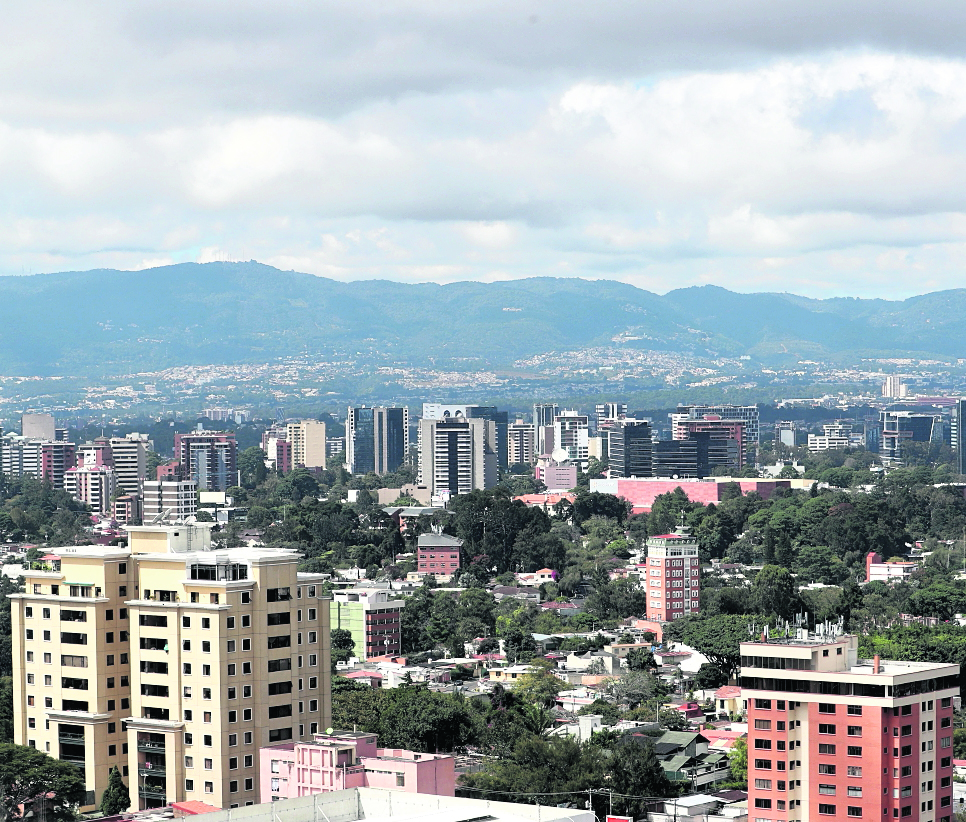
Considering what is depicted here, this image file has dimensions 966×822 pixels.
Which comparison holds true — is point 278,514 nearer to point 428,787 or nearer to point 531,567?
point 531,567

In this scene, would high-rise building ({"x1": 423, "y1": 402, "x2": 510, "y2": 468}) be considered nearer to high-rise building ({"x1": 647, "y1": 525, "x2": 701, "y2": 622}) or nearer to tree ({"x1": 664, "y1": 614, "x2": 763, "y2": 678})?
high-rise building ({"x1": 647, "y1": 525, "x2": 701, "y2": 622})

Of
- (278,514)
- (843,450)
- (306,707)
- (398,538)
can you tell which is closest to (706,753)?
(306,707)

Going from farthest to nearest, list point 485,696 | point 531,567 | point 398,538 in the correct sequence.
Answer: point 398,538 < point 531,567 < point 485,696

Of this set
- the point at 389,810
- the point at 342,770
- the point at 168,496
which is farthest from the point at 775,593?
the point at 168,496

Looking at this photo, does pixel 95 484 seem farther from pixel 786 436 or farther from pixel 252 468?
pixel 786 436

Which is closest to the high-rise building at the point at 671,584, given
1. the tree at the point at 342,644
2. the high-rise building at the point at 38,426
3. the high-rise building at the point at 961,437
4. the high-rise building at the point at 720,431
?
the tree at the point at 342,644

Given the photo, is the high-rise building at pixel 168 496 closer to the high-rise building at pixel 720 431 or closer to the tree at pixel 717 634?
the high-rise building at pixel 720 431
